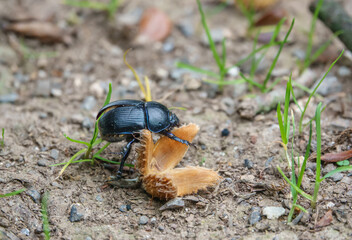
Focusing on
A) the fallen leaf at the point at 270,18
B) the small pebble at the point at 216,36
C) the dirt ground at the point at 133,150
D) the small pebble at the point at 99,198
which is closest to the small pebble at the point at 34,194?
the dirt ground at the point at 133,150

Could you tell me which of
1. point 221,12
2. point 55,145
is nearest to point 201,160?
point 55,145

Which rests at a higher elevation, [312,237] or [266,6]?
[266,6]

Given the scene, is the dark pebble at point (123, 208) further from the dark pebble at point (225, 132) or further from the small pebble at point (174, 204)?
the dark pebble at point (225, 132)

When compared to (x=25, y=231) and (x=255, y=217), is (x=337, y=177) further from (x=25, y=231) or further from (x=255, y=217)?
(x=25, y=231)

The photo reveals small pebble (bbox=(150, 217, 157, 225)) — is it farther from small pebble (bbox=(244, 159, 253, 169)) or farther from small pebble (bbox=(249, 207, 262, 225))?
small pebble (bbox=(244, 159, 253, 169))

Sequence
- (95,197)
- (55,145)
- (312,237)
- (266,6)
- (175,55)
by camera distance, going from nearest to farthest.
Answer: (312,237) < (95,197) < (55,145) < (175,55) < (266,6)

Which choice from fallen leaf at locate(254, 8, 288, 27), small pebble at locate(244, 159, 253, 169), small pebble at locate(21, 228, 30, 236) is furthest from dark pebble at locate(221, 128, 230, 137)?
fallen leaf at locate(254, 8, 288, 27)

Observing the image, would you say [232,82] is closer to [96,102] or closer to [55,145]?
[96,102]
